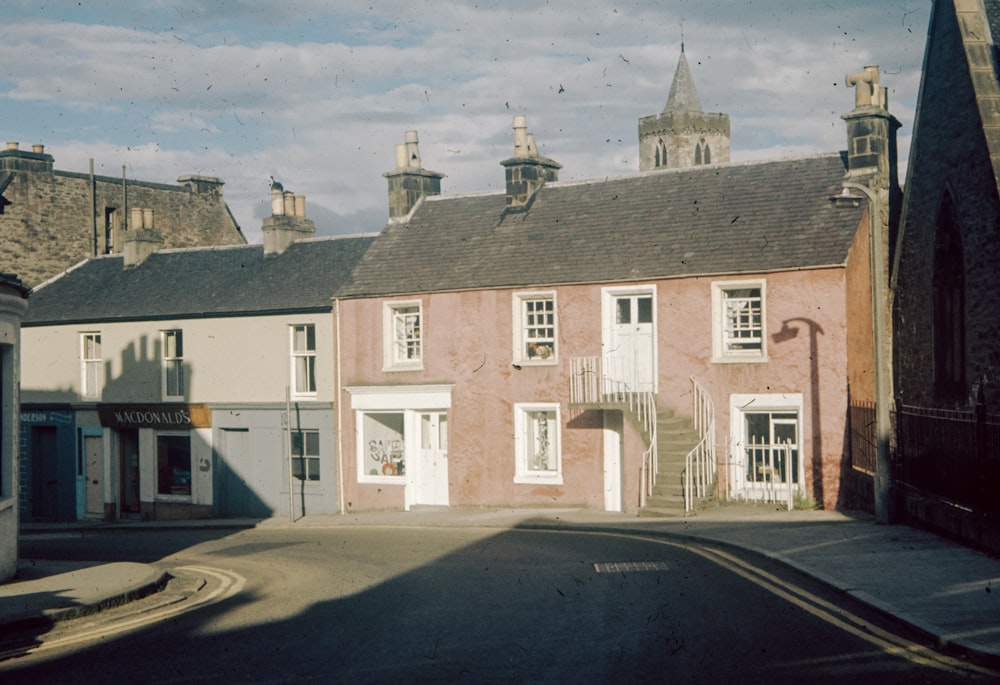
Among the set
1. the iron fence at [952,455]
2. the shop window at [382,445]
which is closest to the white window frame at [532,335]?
the shop window at [382,445]

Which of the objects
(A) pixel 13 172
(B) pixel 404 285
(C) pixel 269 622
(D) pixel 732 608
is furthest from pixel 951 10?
(A) pixel 13 172

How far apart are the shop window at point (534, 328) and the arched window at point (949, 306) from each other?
8.96m

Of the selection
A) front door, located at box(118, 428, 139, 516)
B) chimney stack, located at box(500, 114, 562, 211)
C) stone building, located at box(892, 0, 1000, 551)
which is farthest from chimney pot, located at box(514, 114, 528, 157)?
front door, located at box(118, 428, 139, 516)

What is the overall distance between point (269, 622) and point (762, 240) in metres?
→ 17.2

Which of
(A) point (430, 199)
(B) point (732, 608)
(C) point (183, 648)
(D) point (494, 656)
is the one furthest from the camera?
(A) point (430, 199)

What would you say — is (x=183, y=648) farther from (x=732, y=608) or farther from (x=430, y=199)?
(x=430, y=199)

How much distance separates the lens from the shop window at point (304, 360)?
108ft

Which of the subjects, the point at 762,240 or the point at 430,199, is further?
the point at 430,199

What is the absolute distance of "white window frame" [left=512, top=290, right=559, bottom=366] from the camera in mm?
28688

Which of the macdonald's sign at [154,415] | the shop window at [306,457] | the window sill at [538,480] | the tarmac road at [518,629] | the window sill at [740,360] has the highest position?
the window sill at [740,360]

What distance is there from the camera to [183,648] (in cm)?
1131

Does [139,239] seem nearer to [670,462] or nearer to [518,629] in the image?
[670,462]

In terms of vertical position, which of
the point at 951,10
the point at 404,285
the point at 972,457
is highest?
the point at 951,10

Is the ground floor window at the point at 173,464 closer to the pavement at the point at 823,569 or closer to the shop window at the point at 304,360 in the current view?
the shop window at the point at 304,360
